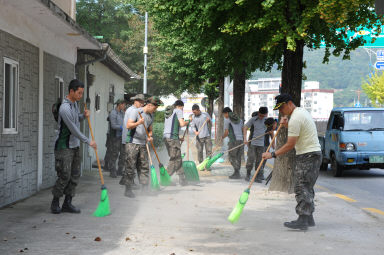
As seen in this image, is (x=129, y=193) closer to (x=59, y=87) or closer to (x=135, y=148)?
(x=135, y=148)

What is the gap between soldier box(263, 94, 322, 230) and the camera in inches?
271

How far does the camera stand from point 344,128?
14492mm

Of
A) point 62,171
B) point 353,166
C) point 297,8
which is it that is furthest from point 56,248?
point 353,166

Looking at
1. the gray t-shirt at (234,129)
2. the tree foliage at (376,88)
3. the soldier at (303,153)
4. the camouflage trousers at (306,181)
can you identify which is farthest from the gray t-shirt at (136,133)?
the tree foliage at (376,88)

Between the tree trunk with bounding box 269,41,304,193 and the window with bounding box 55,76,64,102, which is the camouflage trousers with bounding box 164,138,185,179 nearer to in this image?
the tree trunk with bounding box 269,41,304,193

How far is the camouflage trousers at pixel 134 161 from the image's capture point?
9.45m

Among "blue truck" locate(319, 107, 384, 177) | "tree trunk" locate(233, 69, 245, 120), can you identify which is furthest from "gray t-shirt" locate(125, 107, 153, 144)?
"tree trunk" locate(233, 69, 245, 120)

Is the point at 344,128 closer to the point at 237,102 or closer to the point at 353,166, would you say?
the point at 353,166

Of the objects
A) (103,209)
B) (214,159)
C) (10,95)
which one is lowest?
(103,209)

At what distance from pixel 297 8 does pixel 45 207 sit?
17.7ft

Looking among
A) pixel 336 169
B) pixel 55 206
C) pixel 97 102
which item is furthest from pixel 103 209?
pixel 97 102

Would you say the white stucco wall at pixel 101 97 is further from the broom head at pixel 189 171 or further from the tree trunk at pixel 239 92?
the broom head at pixel 189 171

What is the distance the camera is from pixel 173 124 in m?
11.6

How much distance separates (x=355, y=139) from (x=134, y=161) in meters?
7.01
